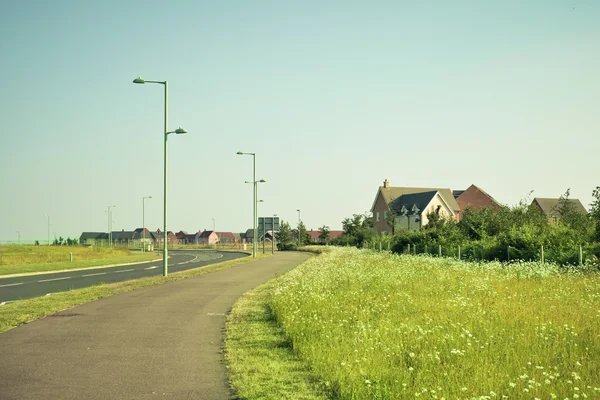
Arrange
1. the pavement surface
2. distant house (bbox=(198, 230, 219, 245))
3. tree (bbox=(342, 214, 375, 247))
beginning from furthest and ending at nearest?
distant house (bbox=(198, 230, 219, 245)), tree (bbox=(342, 214, 375, 247)), the pavement surface

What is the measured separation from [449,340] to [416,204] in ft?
271

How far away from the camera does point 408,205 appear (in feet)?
299

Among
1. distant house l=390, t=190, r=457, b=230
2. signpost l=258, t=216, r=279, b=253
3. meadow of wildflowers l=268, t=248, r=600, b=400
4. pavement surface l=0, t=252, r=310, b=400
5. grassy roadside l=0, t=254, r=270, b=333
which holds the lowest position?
pavement surface l=0, t=252, r=310, b=400

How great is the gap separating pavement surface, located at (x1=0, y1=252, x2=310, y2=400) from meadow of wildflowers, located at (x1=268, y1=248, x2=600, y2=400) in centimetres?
151

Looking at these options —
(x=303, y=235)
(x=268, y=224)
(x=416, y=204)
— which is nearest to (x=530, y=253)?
(x=268, y=224)

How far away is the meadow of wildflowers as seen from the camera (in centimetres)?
600

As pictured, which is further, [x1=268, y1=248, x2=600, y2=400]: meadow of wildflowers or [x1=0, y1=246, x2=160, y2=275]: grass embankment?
[x1=0, y1=246, x2=160, y2=275]: grass embankment

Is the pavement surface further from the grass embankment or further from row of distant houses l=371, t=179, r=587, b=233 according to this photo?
row of distant houses l=371, t=179, r=587, b=233

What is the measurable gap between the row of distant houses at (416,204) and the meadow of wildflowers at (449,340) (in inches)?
2699

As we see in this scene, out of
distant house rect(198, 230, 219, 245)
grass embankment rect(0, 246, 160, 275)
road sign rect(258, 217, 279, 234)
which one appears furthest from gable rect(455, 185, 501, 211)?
distant house rect(198, 230, 219, 245)

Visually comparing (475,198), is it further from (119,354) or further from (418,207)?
(119,354)

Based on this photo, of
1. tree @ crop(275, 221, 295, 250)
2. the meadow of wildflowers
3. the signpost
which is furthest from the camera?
tree @ crop(275, 221, 295, 250)

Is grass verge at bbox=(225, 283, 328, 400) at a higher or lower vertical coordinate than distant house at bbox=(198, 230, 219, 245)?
lower

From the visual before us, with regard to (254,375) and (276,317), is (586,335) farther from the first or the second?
(276,317)
